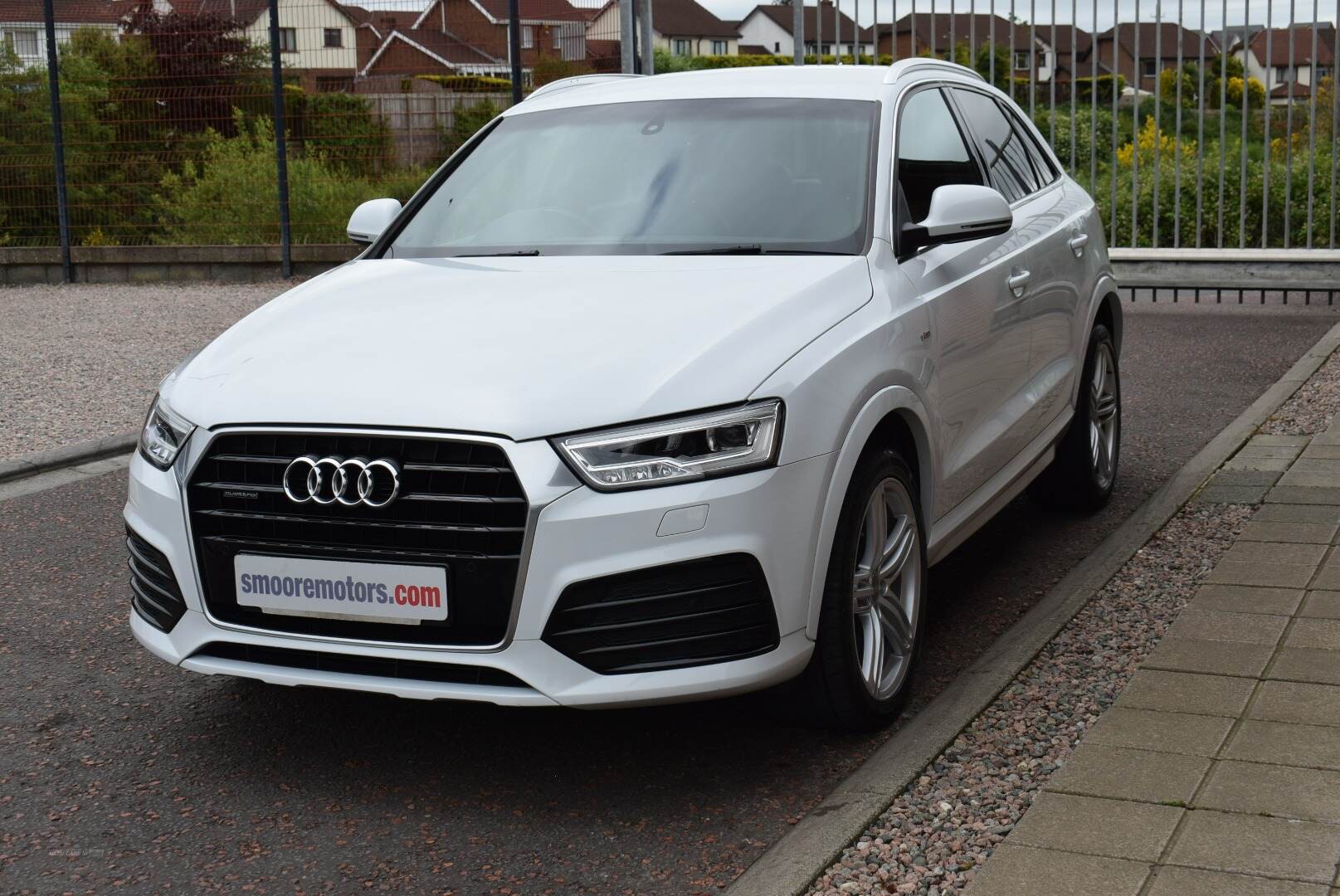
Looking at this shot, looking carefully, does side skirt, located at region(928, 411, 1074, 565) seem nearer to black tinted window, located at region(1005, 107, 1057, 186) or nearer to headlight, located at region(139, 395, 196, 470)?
black tinted window, located at region(1005, 107, 1057, 186)

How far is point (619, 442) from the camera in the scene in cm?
345

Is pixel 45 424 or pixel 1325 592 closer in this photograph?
pixel 1325 592

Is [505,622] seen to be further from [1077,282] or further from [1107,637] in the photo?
[1077,282]

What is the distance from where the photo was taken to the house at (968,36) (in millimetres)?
14094

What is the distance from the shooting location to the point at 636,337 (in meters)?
3.75

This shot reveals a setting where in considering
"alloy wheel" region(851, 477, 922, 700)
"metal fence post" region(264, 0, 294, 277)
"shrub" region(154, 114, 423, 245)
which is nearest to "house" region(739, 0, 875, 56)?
"shrub" region(154, 114, 423, 245)

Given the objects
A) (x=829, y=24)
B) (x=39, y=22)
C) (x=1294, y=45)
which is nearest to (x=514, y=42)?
(x=829, y=24)

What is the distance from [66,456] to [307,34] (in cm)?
922

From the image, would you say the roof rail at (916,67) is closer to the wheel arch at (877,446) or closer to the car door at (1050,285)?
the car door at (1050,285)

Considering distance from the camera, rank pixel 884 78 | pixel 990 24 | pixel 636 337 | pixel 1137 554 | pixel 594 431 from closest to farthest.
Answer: pixel 594 431 < pixel 636 337 < pixel 884 78 < pixel 1137 554 < pixel 990 24

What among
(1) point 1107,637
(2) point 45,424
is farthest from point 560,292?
(2) point 45,424

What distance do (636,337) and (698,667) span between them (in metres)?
0.80

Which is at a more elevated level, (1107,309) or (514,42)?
(514,42)

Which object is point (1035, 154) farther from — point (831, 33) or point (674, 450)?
point (831, 33)
